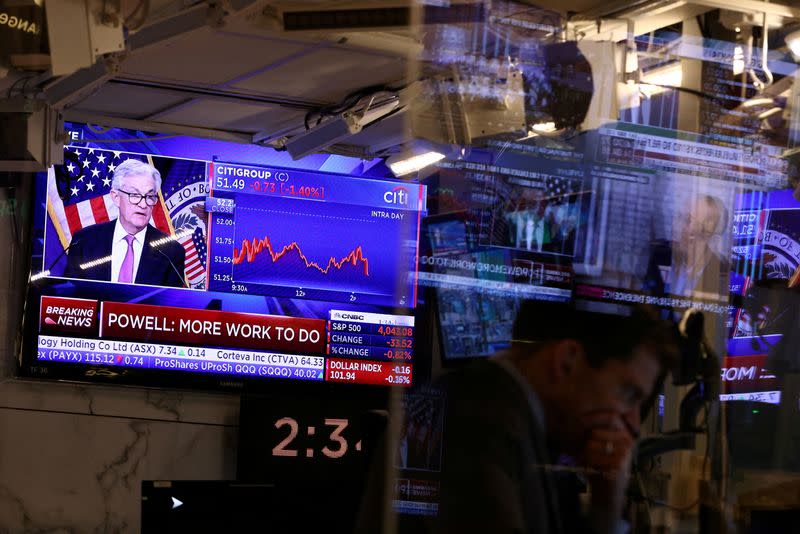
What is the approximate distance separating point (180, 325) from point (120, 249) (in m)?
0.52

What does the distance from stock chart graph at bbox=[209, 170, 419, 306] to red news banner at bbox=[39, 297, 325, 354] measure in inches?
6.8

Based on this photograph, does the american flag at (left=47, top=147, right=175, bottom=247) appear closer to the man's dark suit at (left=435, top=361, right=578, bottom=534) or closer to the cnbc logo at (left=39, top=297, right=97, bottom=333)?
the cnbc logo at (left=39, top=297, right=97, bottom=333)

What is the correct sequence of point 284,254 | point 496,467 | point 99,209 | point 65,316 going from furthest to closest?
point 284,254
point 99,209
point 65,316
point 496,467

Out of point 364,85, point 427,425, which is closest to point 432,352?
point 427,425

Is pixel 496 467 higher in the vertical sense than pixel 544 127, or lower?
lower

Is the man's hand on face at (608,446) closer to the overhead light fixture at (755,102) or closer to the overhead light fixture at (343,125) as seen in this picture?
the overhead light fixture at (755,102)

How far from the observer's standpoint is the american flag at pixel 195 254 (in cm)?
539

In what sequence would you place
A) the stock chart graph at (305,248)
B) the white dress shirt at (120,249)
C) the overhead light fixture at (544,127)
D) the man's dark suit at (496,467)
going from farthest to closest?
the stock chart graph at (305,248), the white dress shirt at (120,249), the overhead light fixture at (544,127), the man's dark suit at (496,467)

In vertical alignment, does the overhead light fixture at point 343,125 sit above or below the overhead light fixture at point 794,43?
above

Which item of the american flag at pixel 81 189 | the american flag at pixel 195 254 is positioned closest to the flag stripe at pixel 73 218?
the american flag at pixel 81 189

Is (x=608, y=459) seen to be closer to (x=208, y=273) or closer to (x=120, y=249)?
(x=208, y=273)

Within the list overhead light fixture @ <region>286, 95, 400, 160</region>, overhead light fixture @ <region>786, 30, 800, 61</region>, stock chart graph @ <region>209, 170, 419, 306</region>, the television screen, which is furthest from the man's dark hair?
stock chart graph @ <region>209, 170, 419, 306</region>

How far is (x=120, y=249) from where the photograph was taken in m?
5.33

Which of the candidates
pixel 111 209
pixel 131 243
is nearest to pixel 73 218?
pixel 111 209
